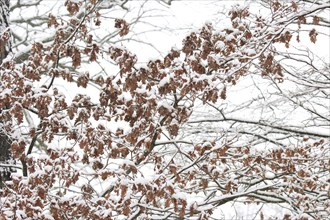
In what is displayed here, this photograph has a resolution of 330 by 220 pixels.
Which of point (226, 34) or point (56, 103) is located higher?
point (226, 34)

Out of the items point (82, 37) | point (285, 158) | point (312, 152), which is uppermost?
point (82, 37)

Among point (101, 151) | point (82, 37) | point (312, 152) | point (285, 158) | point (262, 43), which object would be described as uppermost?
point (262, 43)

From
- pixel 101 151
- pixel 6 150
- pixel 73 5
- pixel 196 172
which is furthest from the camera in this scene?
pixel 6 150

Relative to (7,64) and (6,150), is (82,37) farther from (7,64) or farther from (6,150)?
(6,150)

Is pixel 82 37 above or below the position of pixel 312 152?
above

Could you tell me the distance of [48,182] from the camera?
14.5ft

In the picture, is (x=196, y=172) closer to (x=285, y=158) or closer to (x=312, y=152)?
(x=285, y=158)

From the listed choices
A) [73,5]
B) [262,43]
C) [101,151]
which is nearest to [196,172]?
[101,151]

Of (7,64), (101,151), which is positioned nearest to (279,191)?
(101,151)

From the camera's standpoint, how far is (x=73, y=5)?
194 inches

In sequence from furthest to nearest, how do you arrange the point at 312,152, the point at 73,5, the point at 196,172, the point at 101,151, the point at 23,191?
the point at 312,152
the point at 196,172
the point at 73,5
the point at 101,151
the point at 23,191

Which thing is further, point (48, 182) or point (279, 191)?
point (279, 191)

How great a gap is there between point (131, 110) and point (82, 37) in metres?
1.06

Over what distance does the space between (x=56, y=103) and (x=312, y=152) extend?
12.0 feet
